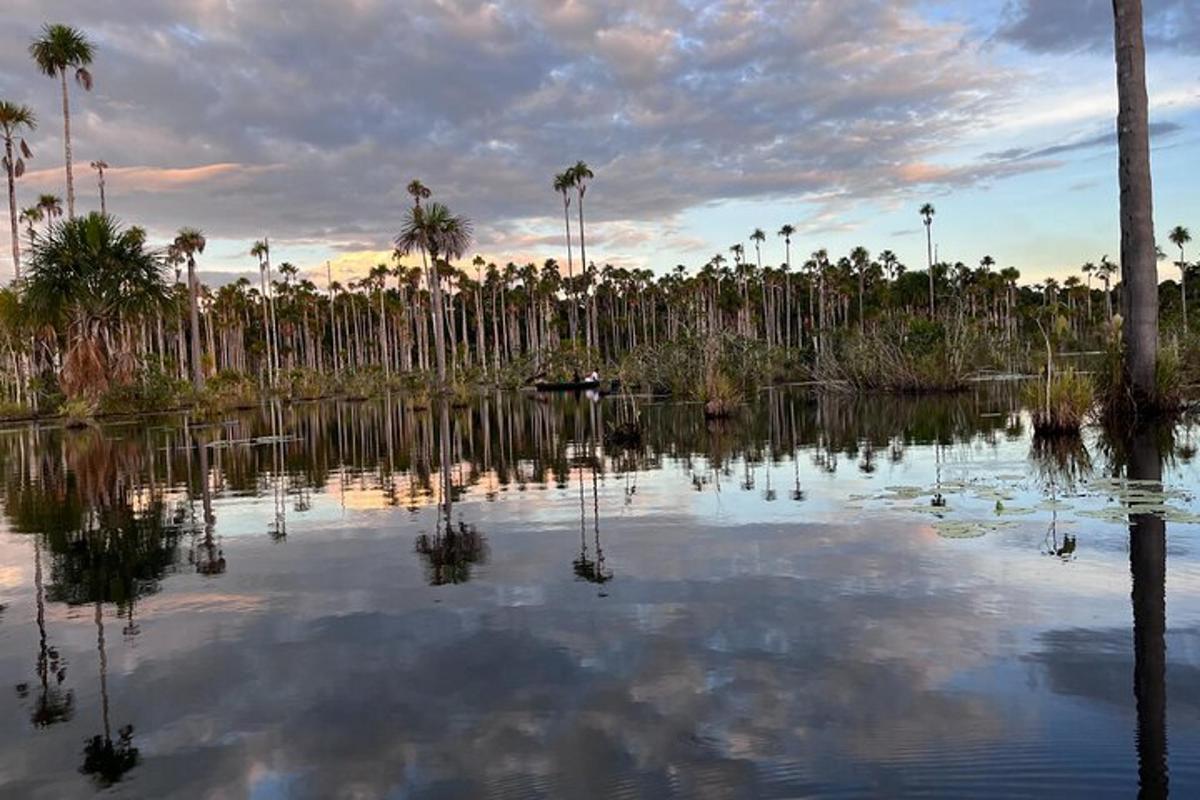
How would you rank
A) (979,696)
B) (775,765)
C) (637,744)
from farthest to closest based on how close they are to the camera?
(979,696), (637,744), (775,765)

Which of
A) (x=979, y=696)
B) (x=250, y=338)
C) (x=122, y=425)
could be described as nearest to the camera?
(x=979, y=696)

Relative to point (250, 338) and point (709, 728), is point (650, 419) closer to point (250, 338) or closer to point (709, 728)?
point (709, 728)

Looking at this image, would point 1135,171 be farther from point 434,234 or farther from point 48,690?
point 434,234

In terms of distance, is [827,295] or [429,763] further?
[827,295]

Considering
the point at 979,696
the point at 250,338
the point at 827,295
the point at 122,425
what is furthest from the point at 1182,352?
the point at 250,338

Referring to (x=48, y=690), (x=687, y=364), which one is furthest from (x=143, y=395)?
(x=48, y=690)

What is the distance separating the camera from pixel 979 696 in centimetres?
448

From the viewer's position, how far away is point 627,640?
18.5 feet

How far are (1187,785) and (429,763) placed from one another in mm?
3041

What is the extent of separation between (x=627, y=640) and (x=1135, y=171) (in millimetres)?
15100

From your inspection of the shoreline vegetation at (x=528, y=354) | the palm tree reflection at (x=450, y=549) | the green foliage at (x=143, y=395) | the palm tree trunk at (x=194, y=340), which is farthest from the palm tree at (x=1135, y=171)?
the palm tree trunk at (x=194, y=340)

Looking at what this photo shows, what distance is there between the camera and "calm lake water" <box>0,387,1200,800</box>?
154 inches

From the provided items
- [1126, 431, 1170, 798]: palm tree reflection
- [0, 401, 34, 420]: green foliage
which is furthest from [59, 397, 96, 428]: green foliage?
[1126, 431, 1170, 798]: palm tree reflection

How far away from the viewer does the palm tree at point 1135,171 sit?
52.4 feet
